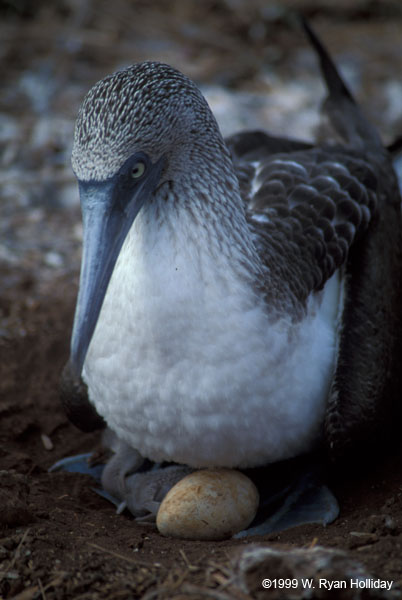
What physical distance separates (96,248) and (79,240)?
3108mm

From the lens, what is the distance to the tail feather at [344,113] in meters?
4.59

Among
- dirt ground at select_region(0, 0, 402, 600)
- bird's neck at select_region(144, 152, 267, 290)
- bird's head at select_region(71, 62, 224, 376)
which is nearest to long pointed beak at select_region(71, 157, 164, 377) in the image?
bird's head at select_region(71, 62, 224, 376)

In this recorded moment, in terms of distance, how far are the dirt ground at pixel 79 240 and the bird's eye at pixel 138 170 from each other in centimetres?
143

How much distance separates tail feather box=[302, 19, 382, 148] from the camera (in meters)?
4.59

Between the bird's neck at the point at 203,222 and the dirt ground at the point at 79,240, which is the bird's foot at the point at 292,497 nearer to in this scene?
the dirt ground at the point at 79,240

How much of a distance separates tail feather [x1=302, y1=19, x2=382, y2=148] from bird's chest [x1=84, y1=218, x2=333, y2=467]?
1773mm

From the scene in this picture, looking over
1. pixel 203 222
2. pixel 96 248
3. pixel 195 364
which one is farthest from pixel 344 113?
pixel 96 248

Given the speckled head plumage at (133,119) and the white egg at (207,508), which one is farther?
the white egg at (207,508)

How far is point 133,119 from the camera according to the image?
2.77 m

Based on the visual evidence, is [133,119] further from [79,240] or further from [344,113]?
[79,240]

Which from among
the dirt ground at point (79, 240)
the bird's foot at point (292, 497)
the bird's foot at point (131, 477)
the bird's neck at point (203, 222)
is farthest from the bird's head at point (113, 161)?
the bird's foot at point (292, 497)

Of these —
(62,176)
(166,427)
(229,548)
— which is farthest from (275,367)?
(62,176)

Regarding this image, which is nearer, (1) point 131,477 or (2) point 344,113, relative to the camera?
(1) point 131,477

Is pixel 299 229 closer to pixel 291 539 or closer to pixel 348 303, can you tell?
pixel 348 303
